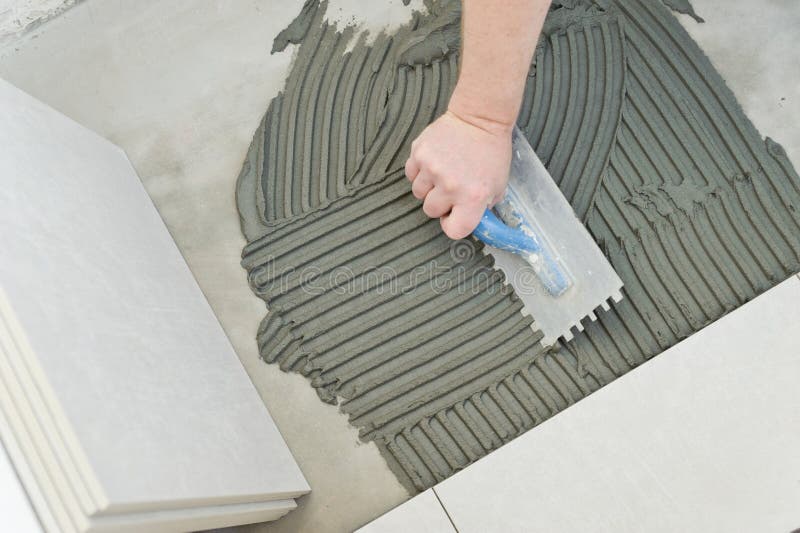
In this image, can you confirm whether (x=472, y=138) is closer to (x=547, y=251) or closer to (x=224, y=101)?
(x=547, y=251)

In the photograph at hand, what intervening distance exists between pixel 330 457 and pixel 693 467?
65cm

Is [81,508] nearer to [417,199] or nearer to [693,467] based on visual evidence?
[417,199]

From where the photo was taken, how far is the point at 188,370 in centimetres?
113

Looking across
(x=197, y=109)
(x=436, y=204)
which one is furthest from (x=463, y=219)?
(x=197, y=109)

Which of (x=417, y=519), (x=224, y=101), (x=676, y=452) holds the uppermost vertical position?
(x=224, y=101)

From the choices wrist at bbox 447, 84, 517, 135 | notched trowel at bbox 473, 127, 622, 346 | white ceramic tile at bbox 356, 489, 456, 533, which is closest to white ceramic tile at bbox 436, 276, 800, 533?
white ceramic tile at bbox 356, 489, 456, 533

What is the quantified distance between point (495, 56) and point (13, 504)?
0.84 metres

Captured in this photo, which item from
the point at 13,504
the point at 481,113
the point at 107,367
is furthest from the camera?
the point at 481,113

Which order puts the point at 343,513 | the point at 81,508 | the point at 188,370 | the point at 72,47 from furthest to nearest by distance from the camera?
the point at 72,47
the point at 343,513
the point at 188,370
the point at 81,508

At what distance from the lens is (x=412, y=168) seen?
1.20 m

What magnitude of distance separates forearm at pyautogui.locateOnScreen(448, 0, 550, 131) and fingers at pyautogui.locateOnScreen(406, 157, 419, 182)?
111 millimetres

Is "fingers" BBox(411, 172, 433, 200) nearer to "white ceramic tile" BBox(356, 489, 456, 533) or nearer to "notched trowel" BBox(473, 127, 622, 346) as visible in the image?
"notched trowel" BBox(473, 127, 622, 346)

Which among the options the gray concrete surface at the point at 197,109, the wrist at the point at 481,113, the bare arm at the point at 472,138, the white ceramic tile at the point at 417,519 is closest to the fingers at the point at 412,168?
the bare arm at the point at 472,138

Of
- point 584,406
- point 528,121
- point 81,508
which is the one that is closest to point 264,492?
point 81,508
